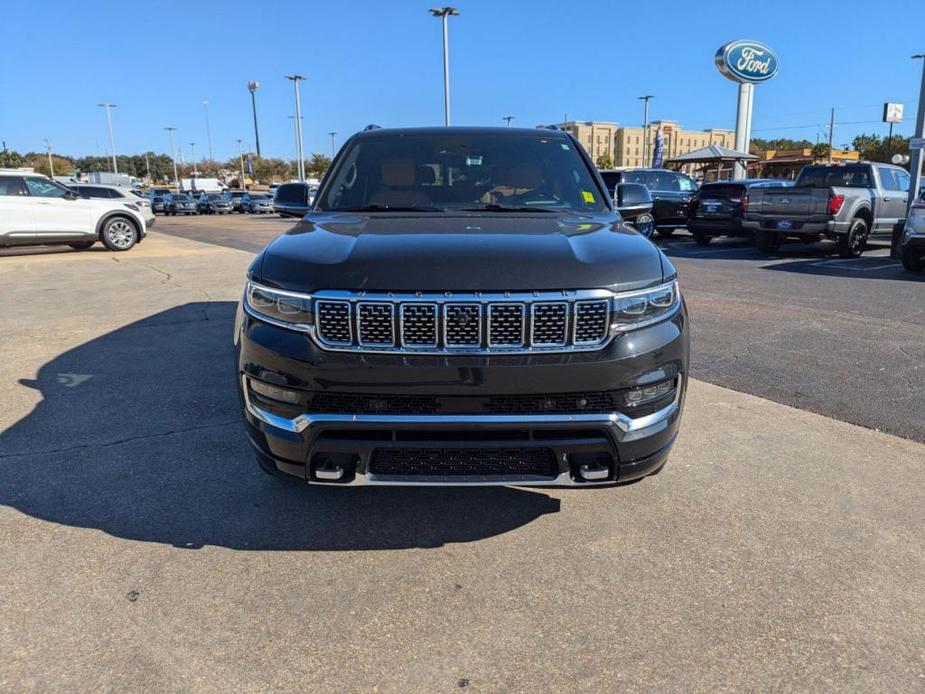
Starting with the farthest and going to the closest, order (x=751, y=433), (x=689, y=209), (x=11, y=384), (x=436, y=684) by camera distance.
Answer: (x=689, y=209)
(x=11, y=384)
(x=751, y=433)
(x=436, y=684)

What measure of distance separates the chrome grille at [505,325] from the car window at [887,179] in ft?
50.0

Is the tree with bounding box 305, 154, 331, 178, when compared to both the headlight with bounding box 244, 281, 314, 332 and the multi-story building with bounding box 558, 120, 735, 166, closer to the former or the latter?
the multi-story building with bounding box 558, 120, 735, 166

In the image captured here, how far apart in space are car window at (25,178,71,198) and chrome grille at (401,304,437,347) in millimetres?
15717

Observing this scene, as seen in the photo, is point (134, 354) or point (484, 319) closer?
point (484, 319)

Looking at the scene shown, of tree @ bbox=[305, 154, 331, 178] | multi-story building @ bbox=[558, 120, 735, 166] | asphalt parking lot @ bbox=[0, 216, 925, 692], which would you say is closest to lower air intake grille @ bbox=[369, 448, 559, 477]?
asphalt parking lot @ bbox=[0, 216, 925, 692]

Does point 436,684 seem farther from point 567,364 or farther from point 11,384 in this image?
point 11,384

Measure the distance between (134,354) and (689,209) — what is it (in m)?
14.7

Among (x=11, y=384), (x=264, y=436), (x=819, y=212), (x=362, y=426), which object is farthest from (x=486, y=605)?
(x=819, y=212)

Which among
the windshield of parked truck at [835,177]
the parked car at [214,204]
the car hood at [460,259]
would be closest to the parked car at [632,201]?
the car hood at [460,259]

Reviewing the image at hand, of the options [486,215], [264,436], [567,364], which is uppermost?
[486,215]

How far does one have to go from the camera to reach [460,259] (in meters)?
2.67

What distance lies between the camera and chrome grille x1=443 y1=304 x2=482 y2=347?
8.35 feet

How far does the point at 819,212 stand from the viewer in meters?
13.5

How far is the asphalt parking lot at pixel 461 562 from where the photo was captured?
2307 millimetres
